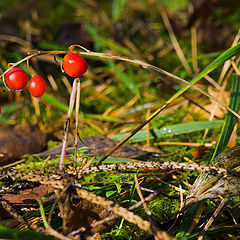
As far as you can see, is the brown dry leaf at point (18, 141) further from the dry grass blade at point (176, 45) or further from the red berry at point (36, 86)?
the dry grass blade at point (176, 45)

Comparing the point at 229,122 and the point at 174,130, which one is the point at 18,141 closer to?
the point at 174,130

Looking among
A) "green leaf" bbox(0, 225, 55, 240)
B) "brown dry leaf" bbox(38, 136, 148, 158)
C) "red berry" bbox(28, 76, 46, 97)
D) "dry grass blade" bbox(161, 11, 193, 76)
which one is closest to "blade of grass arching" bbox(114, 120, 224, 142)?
"brown dry leaf" bbox(38, 136, 148, 158)

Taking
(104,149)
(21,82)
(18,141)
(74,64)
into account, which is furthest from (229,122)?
(18,141)

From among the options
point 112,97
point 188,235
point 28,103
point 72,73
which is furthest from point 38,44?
point 188,235

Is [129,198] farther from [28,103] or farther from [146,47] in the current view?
[146,47]

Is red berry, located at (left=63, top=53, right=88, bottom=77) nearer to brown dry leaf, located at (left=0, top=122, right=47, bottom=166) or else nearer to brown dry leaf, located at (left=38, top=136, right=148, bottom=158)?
brown dry leaf, located at (left=38, top=136, right=148, bottom=158)
